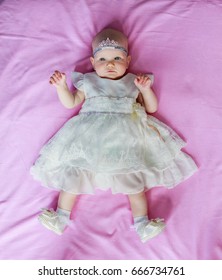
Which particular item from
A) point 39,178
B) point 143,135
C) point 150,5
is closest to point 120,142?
point 143,135

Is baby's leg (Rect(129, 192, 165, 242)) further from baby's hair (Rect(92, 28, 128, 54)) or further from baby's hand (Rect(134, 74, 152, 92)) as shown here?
baby's hair (Rect(92, 28, 128, 54))

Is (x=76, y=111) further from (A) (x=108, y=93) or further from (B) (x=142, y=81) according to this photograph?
(B) (x=142, y=81)

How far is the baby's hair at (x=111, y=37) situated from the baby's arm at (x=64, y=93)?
18cm

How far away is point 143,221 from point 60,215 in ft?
0.89

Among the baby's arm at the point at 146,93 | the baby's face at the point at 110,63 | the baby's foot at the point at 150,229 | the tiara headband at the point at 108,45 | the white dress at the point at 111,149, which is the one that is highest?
the tiara headband at the point at 108,45

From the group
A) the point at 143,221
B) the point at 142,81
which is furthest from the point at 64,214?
the point at 142,81

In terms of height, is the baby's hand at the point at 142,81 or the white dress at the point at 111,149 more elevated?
the baby's hand at the point at 142,81

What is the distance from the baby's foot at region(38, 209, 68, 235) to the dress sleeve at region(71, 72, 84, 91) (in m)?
0.43

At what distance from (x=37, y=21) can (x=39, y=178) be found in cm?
57

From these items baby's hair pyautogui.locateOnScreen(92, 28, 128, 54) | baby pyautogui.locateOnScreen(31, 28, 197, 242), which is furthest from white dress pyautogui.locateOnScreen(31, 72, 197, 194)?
baby's hair pyautogui.locateOnScreen(92, 28, 128, 54)

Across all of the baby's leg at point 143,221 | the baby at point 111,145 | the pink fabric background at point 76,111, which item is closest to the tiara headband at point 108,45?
the baby at point 111,145

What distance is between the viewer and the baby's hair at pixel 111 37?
4.72ft

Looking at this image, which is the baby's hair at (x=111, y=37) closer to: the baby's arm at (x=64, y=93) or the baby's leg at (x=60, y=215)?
the baby's arm at (x=64, y=93)

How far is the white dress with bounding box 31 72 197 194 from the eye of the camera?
4.46 feet
